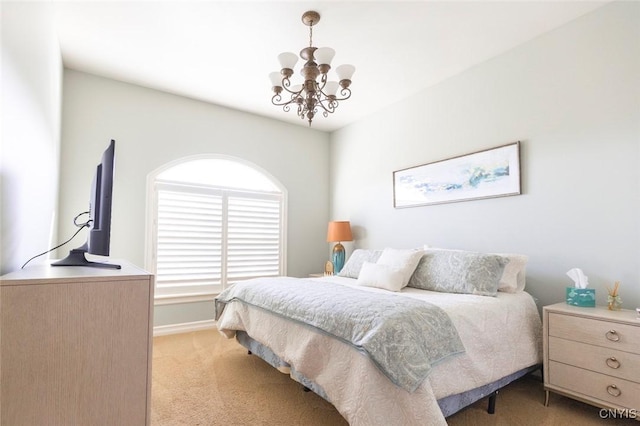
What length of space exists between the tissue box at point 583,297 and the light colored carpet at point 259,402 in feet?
2.17

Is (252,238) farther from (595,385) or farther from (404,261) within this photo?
(595,385)

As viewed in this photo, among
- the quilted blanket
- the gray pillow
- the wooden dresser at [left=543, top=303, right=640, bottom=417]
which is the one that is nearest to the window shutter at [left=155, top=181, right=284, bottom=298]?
the quilted blanket

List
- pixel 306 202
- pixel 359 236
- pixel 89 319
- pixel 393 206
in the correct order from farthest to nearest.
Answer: pixel 306 202 < pixel 359 236 < pixel 393 206 < pixel 89 319

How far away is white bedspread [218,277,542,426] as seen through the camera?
5.14 feet

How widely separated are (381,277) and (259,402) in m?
1.35

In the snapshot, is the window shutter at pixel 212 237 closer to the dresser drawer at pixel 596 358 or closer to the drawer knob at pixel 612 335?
the dresser drawer at pixel 596 358

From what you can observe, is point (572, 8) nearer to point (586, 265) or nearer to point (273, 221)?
point (586, 265)

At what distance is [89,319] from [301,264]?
3841mm

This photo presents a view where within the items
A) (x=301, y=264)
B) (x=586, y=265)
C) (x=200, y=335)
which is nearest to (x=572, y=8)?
(x=586, y=265)

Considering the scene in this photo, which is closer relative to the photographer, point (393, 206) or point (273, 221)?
point (393, 206)

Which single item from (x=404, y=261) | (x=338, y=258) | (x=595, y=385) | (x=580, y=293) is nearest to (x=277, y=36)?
(x=404, y=261)

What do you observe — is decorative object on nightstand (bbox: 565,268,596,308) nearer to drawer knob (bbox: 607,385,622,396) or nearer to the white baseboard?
drawer knob (bbox: 607,385,622,396)

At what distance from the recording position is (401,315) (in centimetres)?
176

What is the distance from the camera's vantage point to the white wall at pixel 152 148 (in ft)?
11.4
